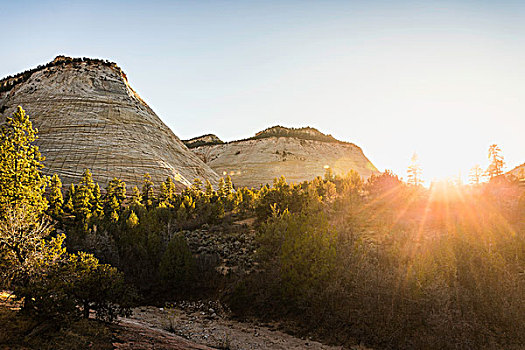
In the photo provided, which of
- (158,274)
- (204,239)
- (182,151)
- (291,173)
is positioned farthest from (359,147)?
(158,274)

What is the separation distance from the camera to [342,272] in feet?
41.8

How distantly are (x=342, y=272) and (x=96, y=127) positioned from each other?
48.2m

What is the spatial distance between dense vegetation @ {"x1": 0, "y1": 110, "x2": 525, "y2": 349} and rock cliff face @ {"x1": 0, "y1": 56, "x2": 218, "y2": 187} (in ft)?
71.4

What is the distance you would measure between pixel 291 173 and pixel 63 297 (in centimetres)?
6119

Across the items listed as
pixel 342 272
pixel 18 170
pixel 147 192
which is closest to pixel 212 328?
pixel 342 272

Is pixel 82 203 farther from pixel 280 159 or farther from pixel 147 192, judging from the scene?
pixel 280 159

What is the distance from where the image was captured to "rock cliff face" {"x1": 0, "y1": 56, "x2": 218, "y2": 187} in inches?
1656

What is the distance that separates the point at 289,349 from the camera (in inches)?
417

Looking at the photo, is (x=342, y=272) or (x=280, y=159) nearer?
(x=342, y=272)

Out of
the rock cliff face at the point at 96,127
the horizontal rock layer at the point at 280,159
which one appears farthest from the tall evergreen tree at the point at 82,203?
the horizontal rock layer at the point at 280,159

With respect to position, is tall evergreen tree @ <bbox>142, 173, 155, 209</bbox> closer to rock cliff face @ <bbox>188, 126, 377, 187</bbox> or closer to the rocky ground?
the rocky ground

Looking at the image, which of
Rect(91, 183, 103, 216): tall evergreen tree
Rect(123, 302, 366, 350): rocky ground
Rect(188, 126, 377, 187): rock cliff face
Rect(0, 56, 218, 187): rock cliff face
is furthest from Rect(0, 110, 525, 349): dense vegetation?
Rect(188, 126, 377, 187): rock cliff face

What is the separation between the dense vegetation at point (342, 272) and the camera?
29.8 feet

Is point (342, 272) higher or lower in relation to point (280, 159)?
lower
